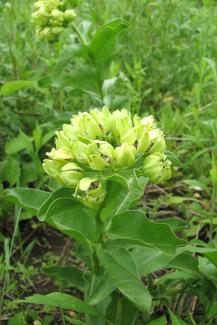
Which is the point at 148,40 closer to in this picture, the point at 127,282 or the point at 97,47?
the point at 97,47

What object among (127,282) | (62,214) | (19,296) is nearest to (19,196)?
(62,214)

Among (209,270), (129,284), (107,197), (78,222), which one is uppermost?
(107,197)

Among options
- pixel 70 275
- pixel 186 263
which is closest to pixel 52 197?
pixel 70 275

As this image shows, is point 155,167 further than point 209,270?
No

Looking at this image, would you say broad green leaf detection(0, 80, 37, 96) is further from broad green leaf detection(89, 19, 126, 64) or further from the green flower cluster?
broad green leaf detection(89, 19, 126, 64)

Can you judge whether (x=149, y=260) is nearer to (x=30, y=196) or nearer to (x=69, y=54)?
(x=30, y=196)

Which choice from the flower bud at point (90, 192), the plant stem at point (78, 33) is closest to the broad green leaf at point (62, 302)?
the flower bud at point (90, 192)
